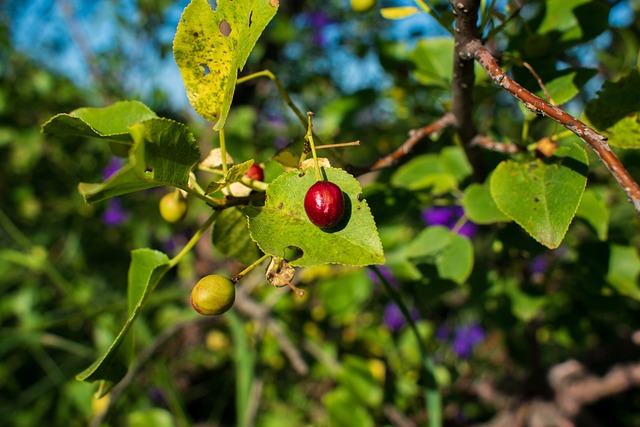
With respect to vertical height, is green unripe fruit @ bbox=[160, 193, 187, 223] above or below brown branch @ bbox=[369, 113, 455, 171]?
below

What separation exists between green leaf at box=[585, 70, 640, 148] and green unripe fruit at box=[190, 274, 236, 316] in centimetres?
31

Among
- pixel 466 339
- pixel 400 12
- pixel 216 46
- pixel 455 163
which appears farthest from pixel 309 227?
pixel 466 339

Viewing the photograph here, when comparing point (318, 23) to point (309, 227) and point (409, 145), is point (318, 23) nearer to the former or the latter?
point (409, 145)

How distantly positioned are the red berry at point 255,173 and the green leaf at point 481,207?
0.20 m

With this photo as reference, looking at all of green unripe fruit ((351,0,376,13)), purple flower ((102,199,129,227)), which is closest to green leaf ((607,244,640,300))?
green unripe fruit ((351,0,376,13))

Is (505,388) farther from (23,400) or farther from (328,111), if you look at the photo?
(23,400)

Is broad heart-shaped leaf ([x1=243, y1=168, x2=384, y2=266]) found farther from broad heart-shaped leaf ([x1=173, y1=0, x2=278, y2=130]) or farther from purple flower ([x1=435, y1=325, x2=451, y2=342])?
purple flower ([x1=435, y1=325, x2=451, y2=342])

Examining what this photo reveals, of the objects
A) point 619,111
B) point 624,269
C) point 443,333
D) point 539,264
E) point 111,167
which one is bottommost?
point 443,333

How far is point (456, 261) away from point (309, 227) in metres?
0.29

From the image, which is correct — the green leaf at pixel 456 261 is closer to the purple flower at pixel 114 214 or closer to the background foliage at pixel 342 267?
the background foliage at pixel 342 267

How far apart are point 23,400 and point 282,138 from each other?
2.96 ft

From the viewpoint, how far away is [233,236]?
449 mm

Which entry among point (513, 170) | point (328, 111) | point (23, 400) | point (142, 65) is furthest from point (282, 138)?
point (513, 170)

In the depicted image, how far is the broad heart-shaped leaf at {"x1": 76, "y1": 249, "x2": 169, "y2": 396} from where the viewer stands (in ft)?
1.22
